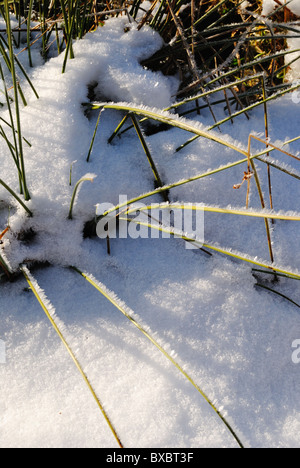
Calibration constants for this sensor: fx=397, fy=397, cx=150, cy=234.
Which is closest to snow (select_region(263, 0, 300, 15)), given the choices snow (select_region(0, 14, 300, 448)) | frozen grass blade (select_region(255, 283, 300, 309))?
snow (select_region(0, 14, 300, 448))

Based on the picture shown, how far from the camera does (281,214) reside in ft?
2.00

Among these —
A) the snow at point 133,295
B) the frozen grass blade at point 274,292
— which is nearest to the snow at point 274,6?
the snow at point 133,295

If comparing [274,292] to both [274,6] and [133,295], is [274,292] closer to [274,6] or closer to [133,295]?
[133,295]

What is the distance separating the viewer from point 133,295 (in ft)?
2.70

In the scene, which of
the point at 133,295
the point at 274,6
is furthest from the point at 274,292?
the point at 274,6

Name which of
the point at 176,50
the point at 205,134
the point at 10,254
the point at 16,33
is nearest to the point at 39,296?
the point at 10,254

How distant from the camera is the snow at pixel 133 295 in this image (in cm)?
70

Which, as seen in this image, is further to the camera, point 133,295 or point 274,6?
point 274,6

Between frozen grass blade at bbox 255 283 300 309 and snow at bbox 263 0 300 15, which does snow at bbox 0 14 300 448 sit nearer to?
frozen grass blade at bbox 255 283 300 309

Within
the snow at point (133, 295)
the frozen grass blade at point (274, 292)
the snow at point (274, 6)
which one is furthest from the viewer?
the snow at point (274, 6)

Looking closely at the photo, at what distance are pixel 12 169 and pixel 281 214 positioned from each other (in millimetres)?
579

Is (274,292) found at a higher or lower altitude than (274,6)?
lower

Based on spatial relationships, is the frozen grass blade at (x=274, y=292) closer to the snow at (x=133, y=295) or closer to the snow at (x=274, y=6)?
the snow at (x=133, y=295)

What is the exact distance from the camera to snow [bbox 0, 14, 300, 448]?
70 cm
